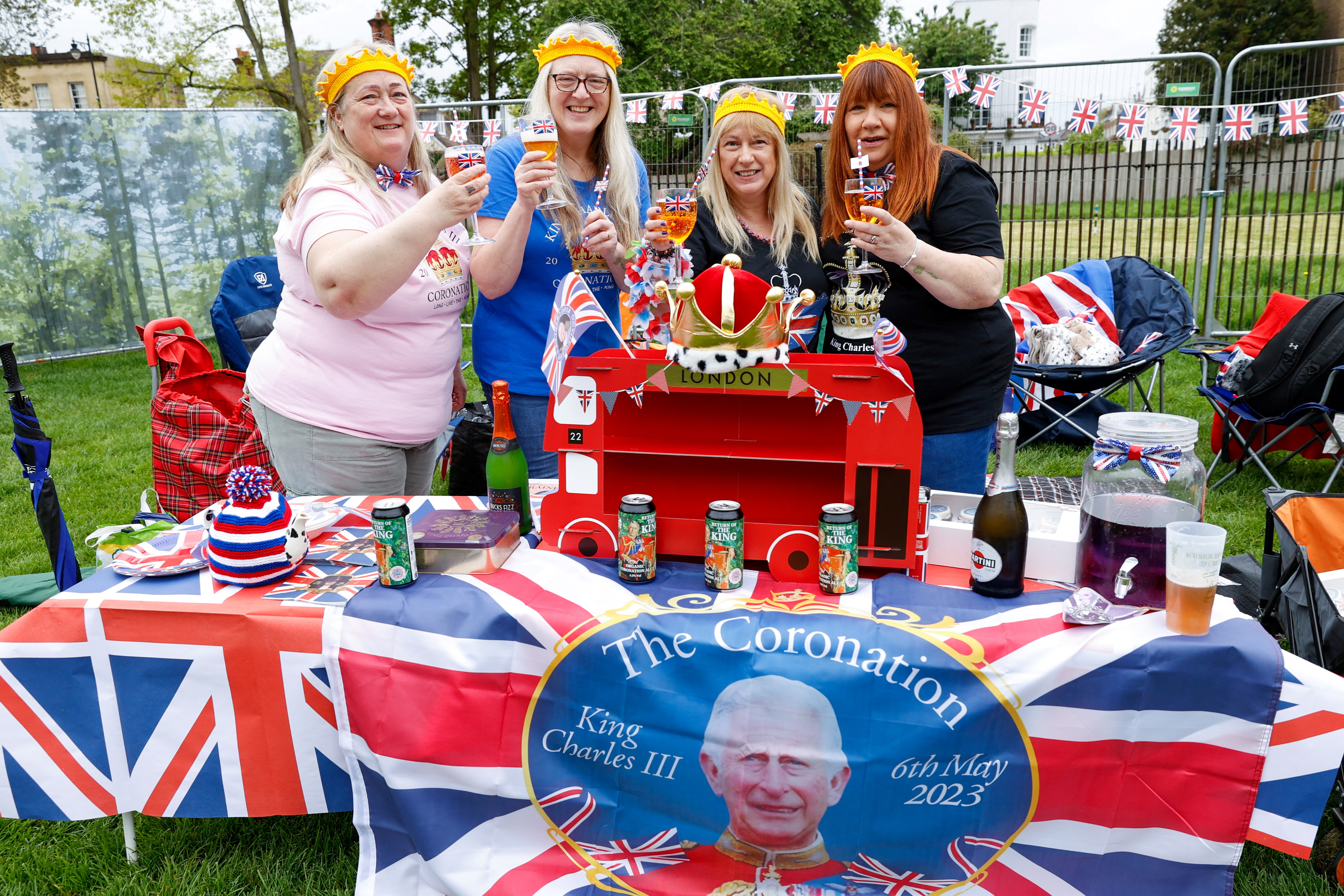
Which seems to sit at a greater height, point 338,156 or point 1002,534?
point 338,156

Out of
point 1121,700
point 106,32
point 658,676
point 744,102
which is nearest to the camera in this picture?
point 1121,700

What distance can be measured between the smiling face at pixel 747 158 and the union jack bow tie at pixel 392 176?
82cm

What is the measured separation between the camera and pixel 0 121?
25.6 ft

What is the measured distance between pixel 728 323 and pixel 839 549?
1.63 feet

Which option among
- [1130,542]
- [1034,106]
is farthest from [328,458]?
[1034,106]

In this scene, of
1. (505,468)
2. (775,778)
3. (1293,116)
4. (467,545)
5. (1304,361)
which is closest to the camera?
(775,778)

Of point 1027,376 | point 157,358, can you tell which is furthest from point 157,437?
point 1027,376

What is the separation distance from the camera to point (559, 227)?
7.59 feet

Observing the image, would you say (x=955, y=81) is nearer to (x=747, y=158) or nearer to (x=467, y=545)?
(x=747, y=158)

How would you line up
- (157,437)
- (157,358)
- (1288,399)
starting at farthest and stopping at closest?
(1288,399) < (157,358) < (157,437)

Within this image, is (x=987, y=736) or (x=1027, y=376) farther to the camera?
(x=1027, y=376)

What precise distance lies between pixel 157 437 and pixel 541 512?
211cm

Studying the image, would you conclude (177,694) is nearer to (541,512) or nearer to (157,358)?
(541,512)

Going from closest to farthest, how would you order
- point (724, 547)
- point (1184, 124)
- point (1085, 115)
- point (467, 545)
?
point (724, 547), point (467, 545), point (1184, 124), point (1085, 115)
